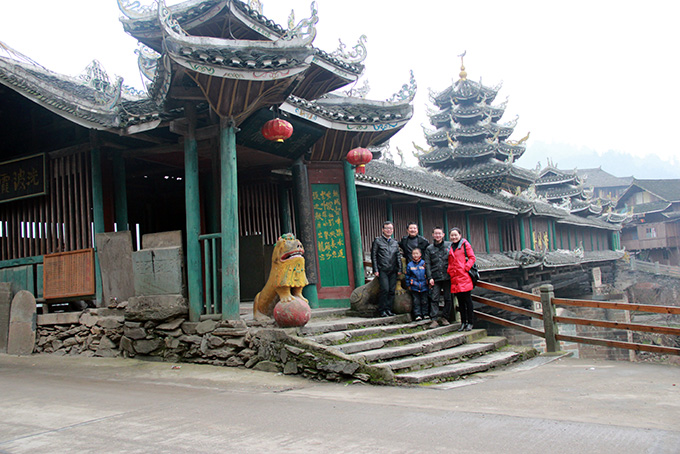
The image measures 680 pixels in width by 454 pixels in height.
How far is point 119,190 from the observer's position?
8.62 m

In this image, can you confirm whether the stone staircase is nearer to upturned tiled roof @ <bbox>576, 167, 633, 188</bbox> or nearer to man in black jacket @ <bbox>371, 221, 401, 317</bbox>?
man in black jacket @ <bbox>371, 221, 401, 317</bbox>

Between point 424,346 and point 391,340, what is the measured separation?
417mm

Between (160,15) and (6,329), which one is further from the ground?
(160,15)

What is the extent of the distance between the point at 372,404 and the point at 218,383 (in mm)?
2005

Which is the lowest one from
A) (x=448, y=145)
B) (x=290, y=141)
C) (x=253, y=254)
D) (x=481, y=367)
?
(x=481, y=367)

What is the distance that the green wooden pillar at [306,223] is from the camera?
9055 millimetres

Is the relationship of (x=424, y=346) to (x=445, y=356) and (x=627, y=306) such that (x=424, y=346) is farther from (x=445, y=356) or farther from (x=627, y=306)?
(x=627, y=306)

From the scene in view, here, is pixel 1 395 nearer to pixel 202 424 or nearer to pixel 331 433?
pixel 202 424

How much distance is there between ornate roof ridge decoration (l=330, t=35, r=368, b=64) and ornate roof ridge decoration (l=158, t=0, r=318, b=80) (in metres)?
2.71

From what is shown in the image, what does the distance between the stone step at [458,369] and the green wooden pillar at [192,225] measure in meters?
2.93

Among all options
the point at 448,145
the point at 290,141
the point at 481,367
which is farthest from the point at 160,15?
the point at 448,145

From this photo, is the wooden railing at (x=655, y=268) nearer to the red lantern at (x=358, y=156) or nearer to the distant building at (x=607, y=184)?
the distant building at (x=607, y=184)

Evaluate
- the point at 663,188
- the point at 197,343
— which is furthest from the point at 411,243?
the point at 663,188

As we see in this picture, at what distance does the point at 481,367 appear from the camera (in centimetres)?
671
